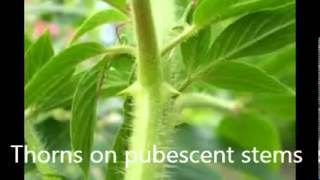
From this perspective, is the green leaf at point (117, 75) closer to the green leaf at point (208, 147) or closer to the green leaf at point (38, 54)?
the green leaf at point (38, 54)

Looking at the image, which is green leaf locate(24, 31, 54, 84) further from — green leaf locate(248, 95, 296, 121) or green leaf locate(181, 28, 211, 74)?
green leaf locate(248, 95, 296, 121)

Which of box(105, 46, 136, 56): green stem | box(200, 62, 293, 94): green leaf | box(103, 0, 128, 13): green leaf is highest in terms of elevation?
box(103, 0, 128, 13): green leaf

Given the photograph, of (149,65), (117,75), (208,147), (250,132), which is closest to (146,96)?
(149,65)

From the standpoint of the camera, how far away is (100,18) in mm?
563

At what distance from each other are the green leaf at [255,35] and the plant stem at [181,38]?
4cm

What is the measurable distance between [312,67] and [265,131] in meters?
0.28

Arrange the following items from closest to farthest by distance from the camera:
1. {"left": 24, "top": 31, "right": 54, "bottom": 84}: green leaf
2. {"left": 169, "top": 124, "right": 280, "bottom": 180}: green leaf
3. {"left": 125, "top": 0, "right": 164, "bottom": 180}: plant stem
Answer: {"left": 125, "top": 0, "right": 164, "bottom": 180}: plant stem
{"left": 24, "top": 31, "right": 54, "bottom": 84}: green leaf
{"left": 169, "top": 124, "right": 280, "bottom": 180}: green leaf

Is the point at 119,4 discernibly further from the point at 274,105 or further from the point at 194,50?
the point at 274,105

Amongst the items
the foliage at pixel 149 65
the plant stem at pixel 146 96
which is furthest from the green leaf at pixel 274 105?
the plant stem at pixel 146 96

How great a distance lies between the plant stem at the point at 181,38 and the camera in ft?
1.66

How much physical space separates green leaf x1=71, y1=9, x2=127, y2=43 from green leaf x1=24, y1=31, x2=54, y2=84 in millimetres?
23

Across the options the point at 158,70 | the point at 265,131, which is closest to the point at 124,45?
the point at 158,70

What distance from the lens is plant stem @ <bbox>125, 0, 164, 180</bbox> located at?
0.47 m

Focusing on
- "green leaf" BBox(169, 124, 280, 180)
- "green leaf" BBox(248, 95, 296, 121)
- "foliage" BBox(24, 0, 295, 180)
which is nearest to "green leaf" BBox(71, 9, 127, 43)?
"foliage" BBox(24, 0, 295, 180)
